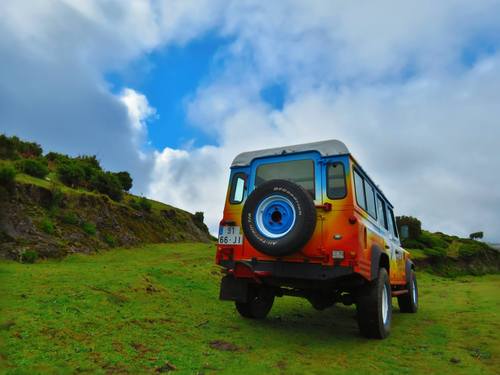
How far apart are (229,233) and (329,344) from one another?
7.95 ft

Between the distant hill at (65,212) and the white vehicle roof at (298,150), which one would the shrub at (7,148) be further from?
the white vehicle roof at (298,150)

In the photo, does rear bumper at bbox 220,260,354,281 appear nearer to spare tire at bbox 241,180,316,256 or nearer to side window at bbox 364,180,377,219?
spare tire at bbox 241,180,316,256

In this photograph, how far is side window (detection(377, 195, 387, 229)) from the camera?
8.13 meters

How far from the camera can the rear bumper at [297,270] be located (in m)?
5.66

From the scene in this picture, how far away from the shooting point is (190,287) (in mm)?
9258

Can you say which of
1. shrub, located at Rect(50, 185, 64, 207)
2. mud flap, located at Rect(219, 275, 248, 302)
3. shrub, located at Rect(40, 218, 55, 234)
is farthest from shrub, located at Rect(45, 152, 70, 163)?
mud flap, located at Rect(219, 275, 248, 302)

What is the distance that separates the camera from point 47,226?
14094 millimetres

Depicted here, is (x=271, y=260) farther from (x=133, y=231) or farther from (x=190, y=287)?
(x=133, y=231)

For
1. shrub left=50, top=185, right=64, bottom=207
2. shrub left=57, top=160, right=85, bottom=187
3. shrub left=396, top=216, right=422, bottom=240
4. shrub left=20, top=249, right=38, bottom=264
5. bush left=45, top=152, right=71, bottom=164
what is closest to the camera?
shrub left=20, top=249, right=38, bottom=264

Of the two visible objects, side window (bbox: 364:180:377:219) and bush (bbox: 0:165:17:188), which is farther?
bush (bbox: 0:165:17:188)

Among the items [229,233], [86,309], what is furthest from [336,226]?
[86,309]

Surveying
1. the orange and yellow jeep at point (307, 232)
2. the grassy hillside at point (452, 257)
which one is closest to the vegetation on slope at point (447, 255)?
the grassy hillside at point (452, 257)

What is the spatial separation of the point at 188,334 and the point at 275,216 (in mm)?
2218

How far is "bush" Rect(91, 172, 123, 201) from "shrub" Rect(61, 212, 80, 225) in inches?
206
